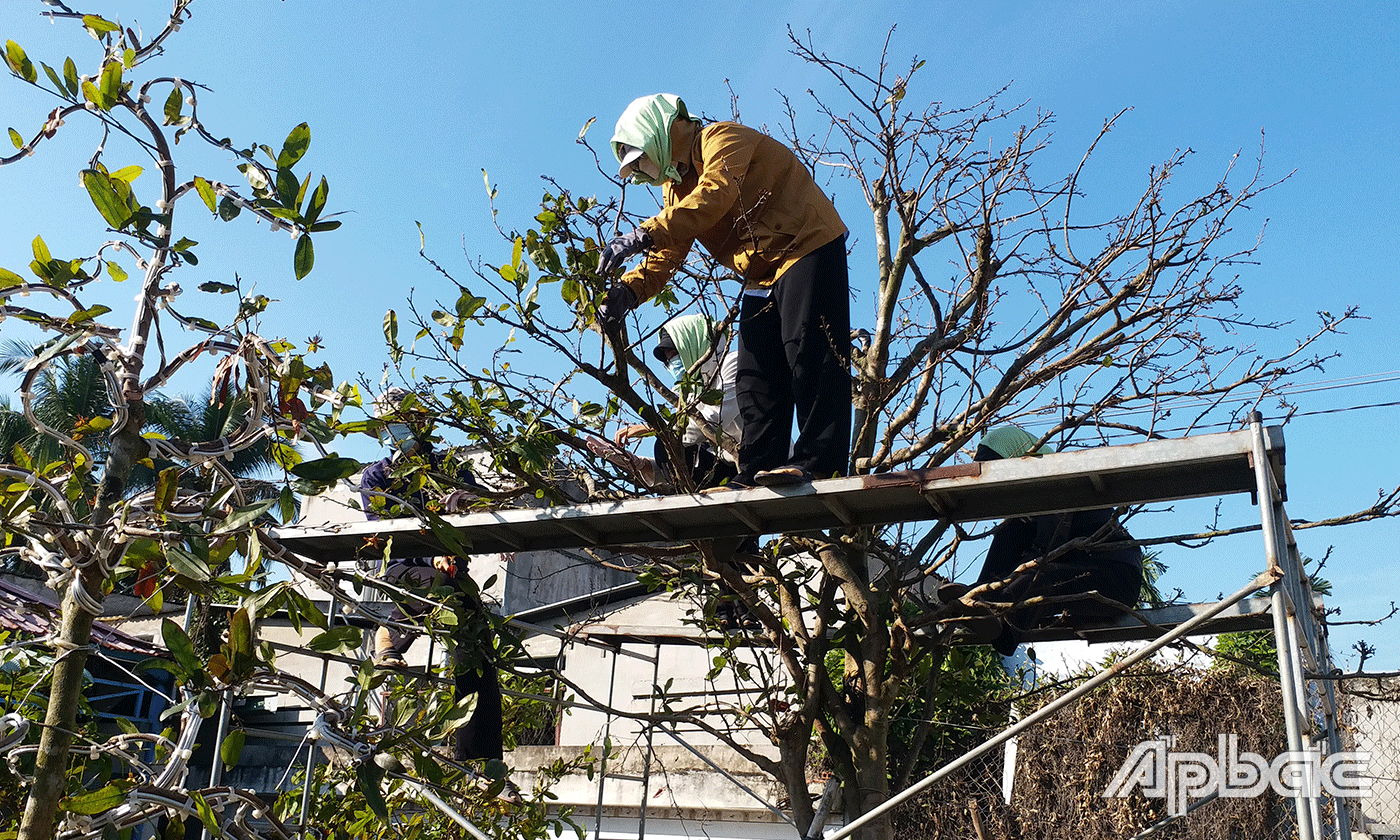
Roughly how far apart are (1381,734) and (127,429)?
7852 millimetres

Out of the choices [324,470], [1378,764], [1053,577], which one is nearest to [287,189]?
[324,470]

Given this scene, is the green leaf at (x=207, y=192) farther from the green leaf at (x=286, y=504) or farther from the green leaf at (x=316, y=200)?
the green leaf at (x=286, y=504)

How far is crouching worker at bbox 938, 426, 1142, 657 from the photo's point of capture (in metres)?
4.12

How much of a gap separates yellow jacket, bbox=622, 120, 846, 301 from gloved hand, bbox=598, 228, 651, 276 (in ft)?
0.13

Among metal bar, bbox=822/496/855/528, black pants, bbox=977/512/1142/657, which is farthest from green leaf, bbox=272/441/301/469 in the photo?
black pants, bbox=977/512/1142/657

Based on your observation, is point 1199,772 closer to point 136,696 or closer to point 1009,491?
point 1009,491

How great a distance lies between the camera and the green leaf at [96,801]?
1.80 metres

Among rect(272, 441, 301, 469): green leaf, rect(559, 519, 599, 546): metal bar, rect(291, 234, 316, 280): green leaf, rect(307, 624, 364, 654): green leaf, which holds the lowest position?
rect(307, 624, 364, 654): green leaf

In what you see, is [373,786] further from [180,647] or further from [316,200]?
[316,200]

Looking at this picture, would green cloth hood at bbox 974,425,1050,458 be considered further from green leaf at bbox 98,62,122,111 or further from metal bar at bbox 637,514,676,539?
green leaf at bbox 98,62,122,111

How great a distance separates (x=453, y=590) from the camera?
299 cm

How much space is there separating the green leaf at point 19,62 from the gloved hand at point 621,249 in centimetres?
150

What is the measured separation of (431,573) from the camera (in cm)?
478

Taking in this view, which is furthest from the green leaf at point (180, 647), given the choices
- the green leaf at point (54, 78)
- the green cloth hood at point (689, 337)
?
the green cloth hood at point (689, 337)
